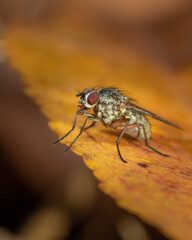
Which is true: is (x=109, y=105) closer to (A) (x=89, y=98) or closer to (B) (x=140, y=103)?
(A) (x=89, y=98)

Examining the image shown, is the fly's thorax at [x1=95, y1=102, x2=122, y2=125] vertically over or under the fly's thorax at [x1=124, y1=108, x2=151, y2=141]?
over

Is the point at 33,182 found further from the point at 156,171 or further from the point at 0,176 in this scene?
the point at 156,171

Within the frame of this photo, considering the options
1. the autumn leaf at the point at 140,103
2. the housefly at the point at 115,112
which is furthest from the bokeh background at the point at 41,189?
the housefly at the point at 115,112

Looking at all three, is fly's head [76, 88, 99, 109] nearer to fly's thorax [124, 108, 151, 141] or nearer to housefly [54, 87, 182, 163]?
housefly [54, 87, 182, 163]

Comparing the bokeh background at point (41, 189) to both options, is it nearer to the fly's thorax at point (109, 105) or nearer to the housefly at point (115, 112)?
the housefly at point (115, 112)

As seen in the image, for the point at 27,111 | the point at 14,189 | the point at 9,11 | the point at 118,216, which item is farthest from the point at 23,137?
the point at 9,11

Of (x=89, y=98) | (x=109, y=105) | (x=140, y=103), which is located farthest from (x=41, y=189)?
(x=140, y=103)

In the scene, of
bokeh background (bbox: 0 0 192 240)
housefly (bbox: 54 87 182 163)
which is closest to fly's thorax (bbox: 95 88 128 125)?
housefly (bbox: 54 87 182 163)
